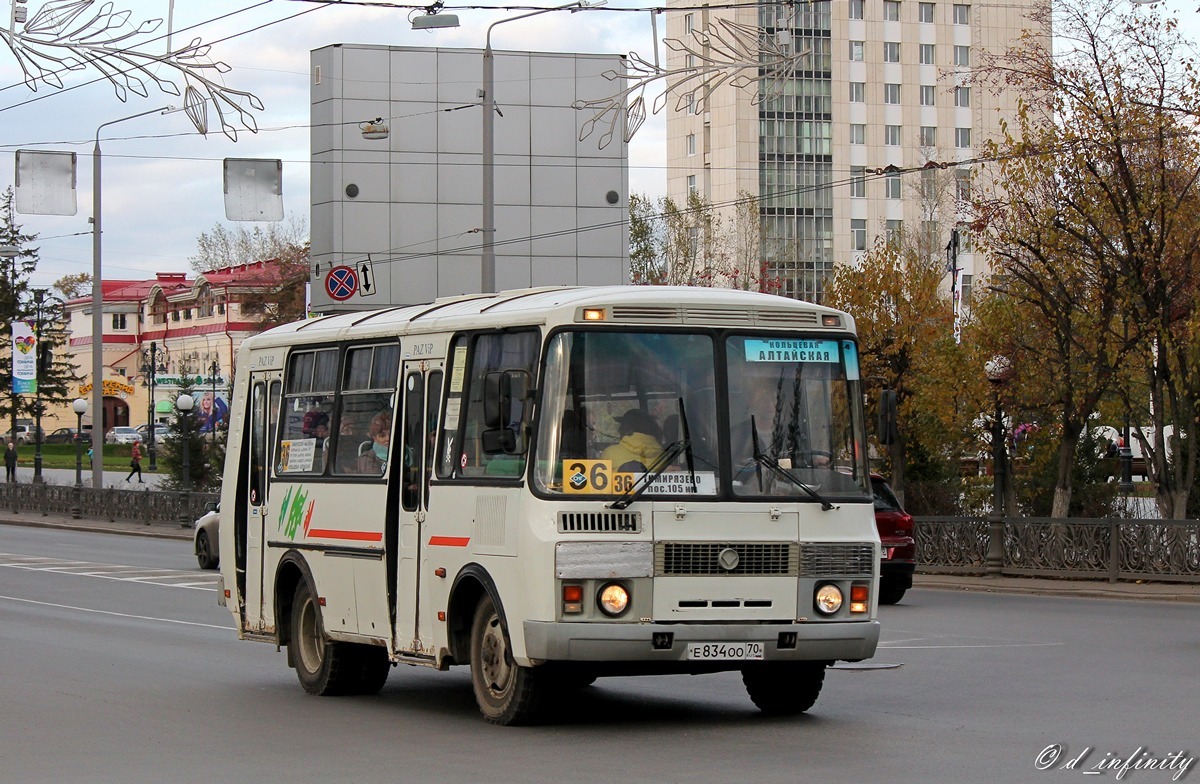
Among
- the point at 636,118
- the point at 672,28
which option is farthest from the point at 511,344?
the point at 672,28

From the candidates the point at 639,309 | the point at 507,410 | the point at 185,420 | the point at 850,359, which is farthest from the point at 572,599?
the point at 185,420

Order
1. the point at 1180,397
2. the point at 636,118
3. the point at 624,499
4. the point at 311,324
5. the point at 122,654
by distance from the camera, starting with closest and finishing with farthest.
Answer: the point at 624,499
the point at 311,324
the point at 122,654
the point at 636,118
the point at 1180,397

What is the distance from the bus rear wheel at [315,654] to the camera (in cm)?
1397

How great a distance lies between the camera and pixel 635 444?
1134cm

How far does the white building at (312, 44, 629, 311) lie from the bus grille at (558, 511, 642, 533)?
4029 centimetres

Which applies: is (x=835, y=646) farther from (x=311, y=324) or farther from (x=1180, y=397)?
(x=1180, y=397)

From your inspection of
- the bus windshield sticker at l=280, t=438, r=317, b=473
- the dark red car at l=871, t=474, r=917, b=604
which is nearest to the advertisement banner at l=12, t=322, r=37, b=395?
the dark red car at l=871, t=474, r=917, b=604

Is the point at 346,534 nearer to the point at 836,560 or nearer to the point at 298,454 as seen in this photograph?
the point at 298,454

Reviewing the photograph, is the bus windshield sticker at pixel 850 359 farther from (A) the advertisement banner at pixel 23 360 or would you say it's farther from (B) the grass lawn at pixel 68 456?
(B) the grass lawn at pixel 68 456

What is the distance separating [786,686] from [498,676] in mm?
2042

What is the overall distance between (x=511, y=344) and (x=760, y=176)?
10143cm

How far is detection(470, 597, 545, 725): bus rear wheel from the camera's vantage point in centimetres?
1142

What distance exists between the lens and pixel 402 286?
2064 inches

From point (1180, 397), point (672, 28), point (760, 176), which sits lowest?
point (1180, 397)
